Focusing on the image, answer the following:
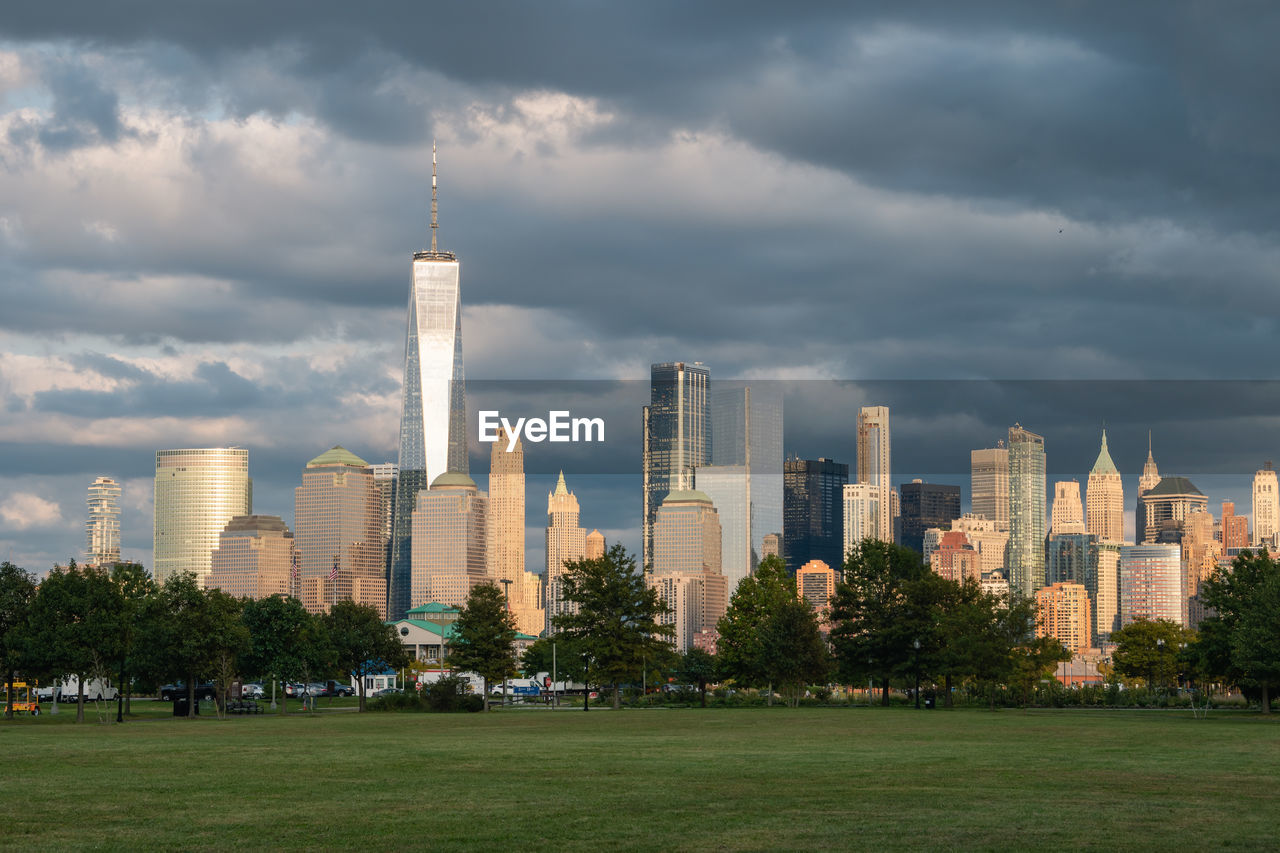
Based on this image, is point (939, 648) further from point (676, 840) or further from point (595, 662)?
point (676, 840)

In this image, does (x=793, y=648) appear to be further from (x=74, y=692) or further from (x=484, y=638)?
(x=74, y=692)

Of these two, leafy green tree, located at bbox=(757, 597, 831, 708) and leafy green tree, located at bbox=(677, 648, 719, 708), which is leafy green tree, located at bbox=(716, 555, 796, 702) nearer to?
leafy green tree, located at bbox=(757, 597, 831, 708)

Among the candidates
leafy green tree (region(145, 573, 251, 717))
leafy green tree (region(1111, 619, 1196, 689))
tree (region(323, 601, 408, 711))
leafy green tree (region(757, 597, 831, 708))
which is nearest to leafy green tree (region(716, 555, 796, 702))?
leafy green tree (region(757, 597, 831, 708))

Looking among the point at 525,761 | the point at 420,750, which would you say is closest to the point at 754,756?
the point at 525,761

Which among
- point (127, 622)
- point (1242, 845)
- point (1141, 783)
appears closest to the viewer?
point (1242, 845)

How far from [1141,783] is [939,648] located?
200 feet

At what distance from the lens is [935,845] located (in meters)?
18.9

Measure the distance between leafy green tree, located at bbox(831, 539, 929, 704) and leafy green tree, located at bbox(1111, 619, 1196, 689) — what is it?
66.8 feet

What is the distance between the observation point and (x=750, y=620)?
310 ft

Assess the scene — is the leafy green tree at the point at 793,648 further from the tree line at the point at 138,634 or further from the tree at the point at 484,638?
the tree line at the point at 138,634

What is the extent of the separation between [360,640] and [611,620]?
759 inches

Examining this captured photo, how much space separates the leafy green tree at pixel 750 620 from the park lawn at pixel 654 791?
46300mm

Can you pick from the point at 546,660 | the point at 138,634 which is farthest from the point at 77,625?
the point at 546,660

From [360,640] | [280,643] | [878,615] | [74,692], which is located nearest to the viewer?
[280,643]
